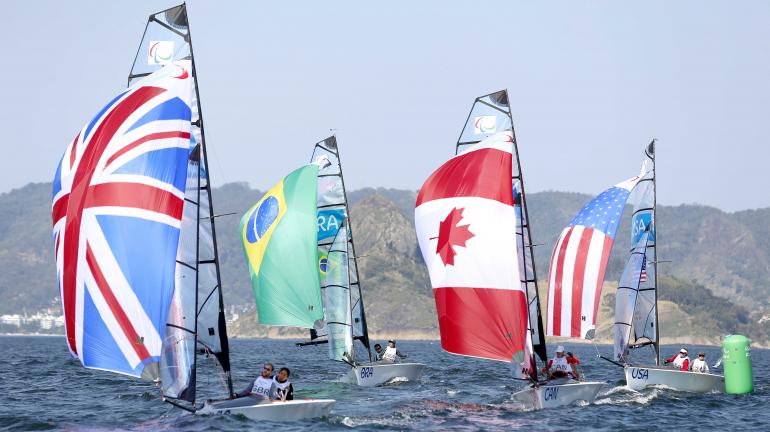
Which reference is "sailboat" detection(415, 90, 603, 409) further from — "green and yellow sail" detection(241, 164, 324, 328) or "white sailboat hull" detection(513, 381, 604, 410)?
"green and yellow sail" detection(241, 164, 324, 328)

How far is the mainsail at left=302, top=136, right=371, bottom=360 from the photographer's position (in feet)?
147

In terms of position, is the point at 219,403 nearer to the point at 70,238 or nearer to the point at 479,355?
the point at 70,238

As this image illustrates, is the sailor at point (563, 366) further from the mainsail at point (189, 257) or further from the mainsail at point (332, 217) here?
the mainsail at point (189, 257)

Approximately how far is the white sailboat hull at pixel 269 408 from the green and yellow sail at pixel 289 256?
14.2 metres

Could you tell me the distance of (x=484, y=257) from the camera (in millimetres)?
31875

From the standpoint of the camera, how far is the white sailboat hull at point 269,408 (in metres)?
26.4

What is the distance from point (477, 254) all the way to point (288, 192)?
13.1 metres

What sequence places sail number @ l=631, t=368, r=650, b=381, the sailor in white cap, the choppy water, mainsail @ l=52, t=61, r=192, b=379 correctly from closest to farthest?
mainsail @ l=52, t=61, r=192, b=379 < the choppy water < sail number @ l=631, t=368, r=650, b=381 < the sailor in white cap

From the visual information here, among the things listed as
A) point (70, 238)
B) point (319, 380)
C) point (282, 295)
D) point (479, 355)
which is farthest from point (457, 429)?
point (319, 380)

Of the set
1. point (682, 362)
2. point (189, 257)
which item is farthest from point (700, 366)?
point (189, 257)

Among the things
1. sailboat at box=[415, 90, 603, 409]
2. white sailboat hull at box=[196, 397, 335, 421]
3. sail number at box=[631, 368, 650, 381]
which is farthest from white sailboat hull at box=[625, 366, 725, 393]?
white sailboat hull at box=[196, 397, 335, 421]

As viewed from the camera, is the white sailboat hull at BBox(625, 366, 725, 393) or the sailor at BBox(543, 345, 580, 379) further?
the white sailboat hull at BBox(625, 366, 725, 393)

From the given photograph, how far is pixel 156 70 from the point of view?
989 inches

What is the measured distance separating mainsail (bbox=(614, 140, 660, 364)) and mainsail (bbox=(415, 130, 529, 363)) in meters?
10.8
